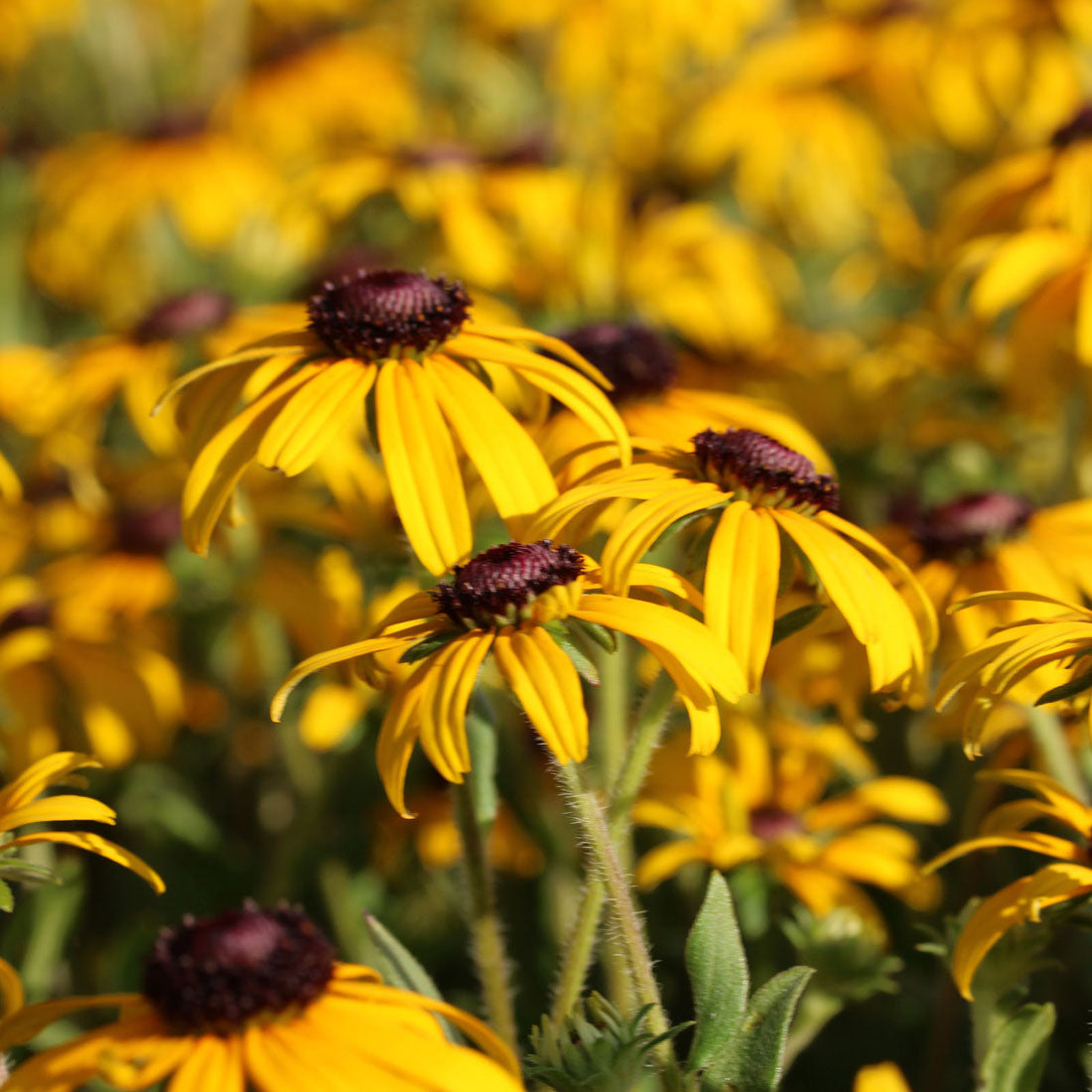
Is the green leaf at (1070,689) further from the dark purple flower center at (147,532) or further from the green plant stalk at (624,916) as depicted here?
the dark purple flower center at (147,532)

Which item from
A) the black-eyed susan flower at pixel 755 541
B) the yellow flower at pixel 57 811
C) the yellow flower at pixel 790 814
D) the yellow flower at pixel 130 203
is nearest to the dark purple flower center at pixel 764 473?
the black-eyed susan flower at pixel 755 541

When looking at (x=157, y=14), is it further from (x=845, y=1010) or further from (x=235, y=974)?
(x=235, y=974)

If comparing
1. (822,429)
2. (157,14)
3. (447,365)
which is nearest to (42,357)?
(822,429)

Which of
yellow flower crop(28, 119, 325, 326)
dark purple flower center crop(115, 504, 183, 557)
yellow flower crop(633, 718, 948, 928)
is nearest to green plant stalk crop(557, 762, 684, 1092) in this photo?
yellow flower crop(633, 718, 948, 928)

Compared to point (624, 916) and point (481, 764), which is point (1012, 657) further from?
point (481, 764)

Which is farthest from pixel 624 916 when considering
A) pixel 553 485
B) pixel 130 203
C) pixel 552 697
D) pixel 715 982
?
pixel 130 203

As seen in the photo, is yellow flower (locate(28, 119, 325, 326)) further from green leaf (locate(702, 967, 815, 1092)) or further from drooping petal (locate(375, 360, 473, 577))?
green leaf (locate(702, 967, 815, 1092))
